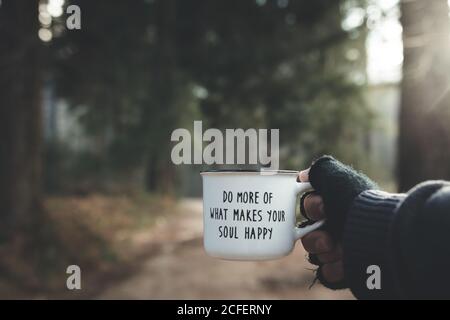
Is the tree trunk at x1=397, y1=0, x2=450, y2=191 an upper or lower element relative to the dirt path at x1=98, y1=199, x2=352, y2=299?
upper

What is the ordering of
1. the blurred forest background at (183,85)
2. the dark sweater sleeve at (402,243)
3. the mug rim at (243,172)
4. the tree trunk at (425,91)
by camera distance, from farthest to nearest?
1. the blurred forest background at (183,85)
2. the tree trunk at (425,91)
3. the mug rim at (243,172)
4. the dark sweater sleeve at (402,243)

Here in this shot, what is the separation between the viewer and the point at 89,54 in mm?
7805

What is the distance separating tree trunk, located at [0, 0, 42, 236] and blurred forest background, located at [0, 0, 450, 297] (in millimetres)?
15

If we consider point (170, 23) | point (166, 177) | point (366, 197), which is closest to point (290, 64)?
point (170, 23)

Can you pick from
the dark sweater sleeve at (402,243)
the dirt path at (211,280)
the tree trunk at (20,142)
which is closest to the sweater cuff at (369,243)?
the dark sweater sleeve at (402,243)

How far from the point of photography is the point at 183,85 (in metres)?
8.23

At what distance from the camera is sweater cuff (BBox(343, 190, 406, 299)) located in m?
1.23

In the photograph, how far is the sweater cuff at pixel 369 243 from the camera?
1234 millimetres

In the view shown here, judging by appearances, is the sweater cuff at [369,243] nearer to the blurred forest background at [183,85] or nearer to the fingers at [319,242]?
the fingers at [319,242]

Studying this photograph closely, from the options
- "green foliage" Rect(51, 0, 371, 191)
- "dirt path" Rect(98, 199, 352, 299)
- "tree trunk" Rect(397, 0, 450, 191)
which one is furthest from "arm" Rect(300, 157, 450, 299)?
"green foliage" Rect(51, 0, 371, 191)

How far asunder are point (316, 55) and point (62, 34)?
390 cm

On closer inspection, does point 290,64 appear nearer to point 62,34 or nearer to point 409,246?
point 62,34

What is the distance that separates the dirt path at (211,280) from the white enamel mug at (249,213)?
14.6ft

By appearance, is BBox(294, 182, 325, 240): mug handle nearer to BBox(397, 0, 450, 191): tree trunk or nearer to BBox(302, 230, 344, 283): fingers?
BBox(302, 230, 344, 283): fingers
